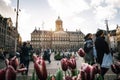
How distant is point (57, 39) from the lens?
6432 inches

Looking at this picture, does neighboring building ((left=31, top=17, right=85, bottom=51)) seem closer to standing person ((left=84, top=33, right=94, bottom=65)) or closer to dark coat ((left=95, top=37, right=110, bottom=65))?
standing person ((left=84, top=33, right=94, bottom=65))

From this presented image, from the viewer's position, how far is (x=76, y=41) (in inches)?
6609

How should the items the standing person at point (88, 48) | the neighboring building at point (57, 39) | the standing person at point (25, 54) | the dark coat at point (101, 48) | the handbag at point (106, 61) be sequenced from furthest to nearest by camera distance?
the neighboring building at point (57, 39)
the standing person at point (25, 54)
the standing person at point (88, 48)
the dark coat at point (101, 48)
the handbag at point (106, 61)

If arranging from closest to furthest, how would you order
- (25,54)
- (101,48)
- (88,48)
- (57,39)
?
(101,48) → (88,48) → (25,54) → (57,39)

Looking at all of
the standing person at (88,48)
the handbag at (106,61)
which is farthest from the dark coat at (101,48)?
the standing person at (88,48)

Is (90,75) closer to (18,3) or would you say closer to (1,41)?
(18,3)

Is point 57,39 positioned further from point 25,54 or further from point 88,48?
point 88,48

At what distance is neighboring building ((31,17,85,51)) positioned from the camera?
15900cm

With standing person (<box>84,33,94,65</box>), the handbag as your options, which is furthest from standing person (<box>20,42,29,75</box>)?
the handbag

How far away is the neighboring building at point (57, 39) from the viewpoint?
522 feet

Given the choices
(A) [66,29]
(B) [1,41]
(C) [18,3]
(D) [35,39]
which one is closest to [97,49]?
(C) [18,3]

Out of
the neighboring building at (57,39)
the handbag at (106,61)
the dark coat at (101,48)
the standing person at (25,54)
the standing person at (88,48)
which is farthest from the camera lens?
the neighboring building at (57,39)

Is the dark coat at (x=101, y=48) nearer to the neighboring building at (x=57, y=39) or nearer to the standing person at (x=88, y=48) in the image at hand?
the standing person at (x=88, y=48)

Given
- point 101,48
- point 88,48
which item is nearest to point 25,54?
point 88,48
